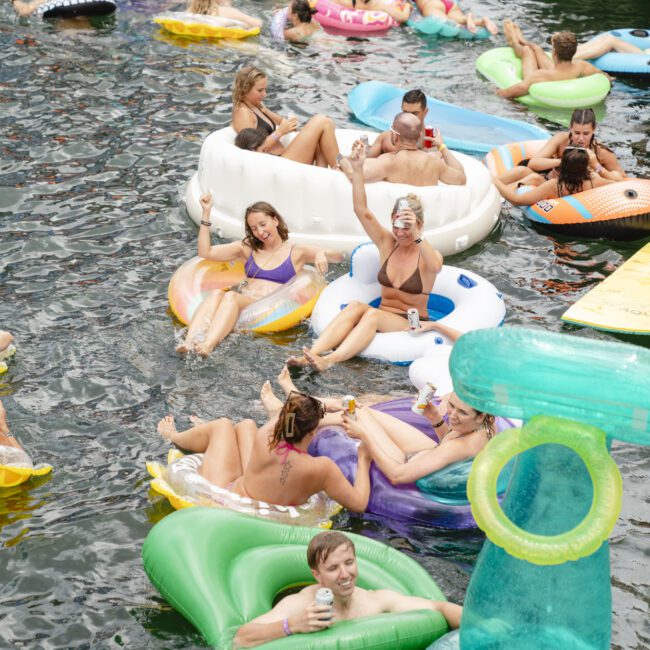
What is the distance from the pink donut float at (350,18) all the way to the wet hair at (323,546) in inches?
427

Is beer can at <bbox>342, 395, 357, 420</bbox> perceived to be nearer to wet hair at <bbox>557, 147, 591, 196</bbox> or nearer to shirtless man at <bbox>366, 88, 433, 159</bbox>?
shirtless man at <bbox>366, 88, 433, 159</bbox>

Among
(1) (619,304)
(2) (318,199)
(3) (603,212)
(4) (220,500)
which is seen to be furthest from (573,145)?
(4) (220,500)

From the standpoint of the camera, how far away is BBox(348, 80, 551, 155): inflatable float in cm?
1165

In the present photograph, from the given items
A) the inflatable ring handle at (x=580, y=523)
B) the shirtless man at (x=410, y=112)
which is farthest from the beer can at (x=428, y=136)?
the inflatable ring handle at (x=580, y=523)

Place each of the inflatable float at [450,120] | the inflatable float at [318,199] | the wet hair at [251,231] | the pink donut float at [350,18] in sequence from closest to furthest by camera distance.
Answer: the wet hair at [251,231] → the inflatable float at [318,199] → the inflatable float at [450,120] → the pink donut float at [350,18]

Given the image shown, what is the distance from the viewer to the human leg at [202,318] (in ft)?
26.2

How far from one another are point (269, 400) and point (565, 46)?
732 centimetres

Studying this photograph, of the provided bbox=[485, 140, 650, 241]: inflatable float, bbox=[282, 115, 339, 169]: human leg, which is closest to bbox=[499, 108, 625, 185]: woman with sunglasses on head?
bbox=[485, 140, 650, 241]: inflatable float

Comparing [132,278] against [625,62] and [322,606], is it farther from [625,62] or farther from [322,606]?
[625,62]

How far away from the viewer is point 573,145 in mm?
9938

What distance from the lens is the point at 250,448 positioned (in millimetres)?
6488

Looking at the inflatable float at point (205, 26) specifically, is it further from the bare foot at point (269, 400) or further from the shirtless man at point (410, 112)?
the bare foot at point (269, 400)

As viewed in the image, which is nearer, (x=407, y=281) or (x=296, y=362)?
(x=296, y=362)

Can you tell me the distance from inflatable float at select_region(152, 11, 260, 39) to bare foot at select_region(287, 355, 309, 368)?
7676mm
